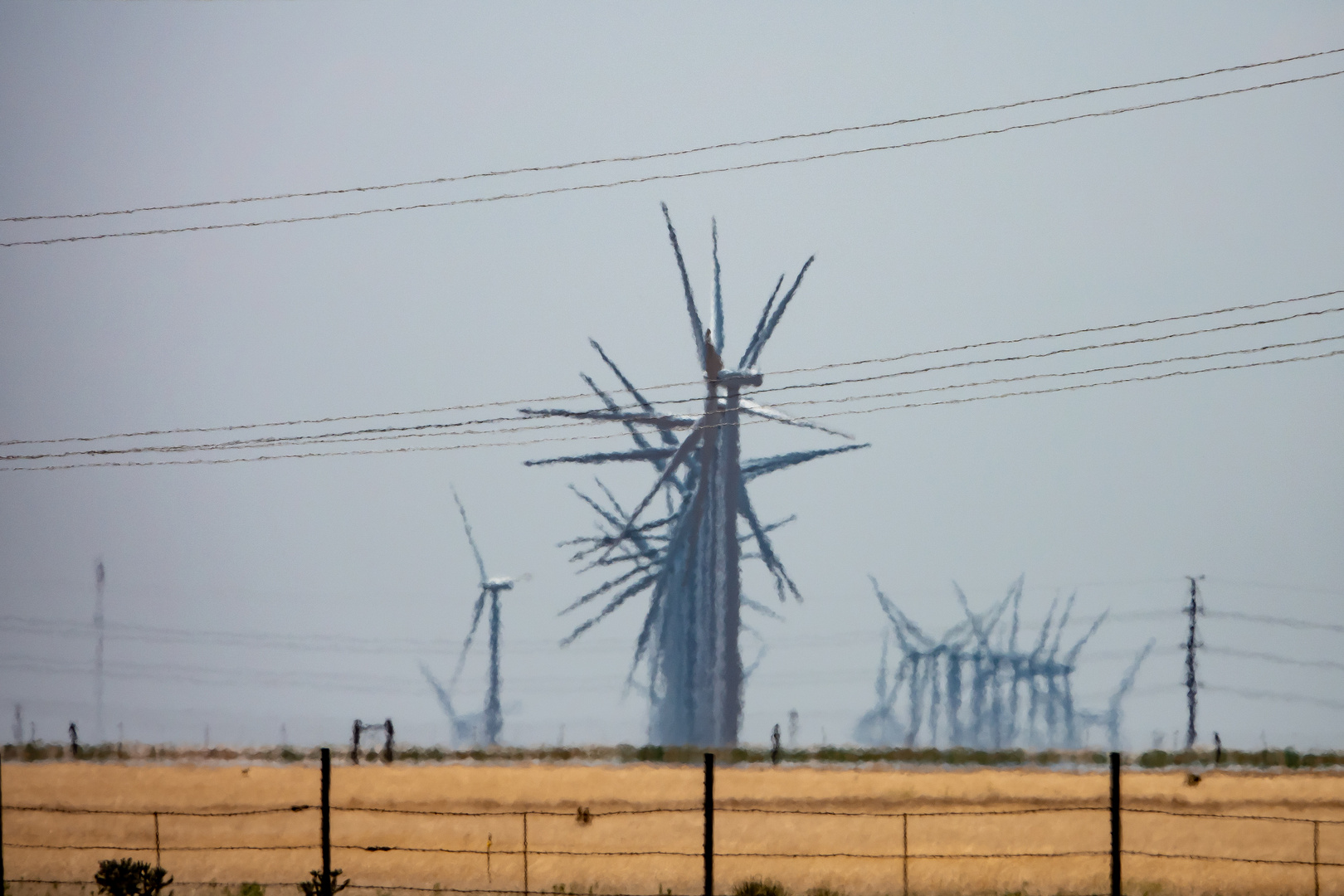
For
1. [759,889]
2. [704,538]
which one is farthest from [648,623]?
[759,889]

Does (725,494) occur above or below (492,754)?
above

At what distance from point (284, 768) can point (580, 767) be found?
11370 mm

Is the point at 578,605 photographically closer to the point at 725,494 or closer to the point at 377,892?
the point at 725,494

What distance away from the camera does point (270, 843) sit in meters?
38.5

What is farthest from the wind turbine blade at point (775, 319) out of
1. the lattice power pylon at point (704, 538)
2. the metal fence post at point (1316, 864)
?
the metal fence post at point (1316, 864)

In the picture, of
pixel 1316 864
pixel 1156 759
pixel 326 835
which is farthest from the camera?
pixel 1156 759

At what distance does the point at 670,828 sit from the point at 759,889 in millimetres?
15775

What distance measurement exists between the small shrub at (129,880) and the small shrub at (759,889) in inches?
357

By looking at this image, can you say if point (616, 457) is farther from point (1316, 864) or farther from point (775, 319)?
point (1316, 864)

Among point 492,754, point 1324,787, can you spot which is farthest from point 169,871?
point 492,754

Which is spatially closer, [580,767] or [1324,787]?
[1324,787]

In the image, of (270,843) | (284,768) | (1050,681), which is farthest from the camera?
(1050,681)

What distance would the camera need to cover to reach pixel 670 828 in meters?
42.1

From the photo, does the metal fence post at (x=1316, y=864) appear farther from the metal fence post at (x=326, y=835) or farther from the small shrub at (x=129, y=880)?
the small shrub at (x=129, y=880)
